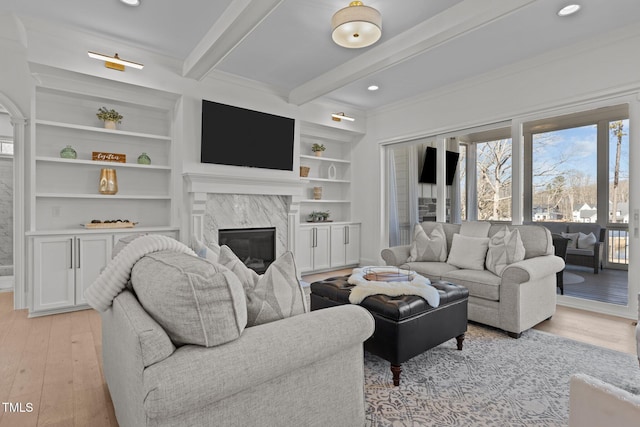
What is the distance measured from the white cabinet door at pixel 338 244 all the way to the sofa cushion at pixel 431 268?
2088mm

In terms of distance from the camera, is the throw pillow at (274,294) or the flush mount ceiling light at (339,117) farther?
the flush mount ceiling light at (339,117)

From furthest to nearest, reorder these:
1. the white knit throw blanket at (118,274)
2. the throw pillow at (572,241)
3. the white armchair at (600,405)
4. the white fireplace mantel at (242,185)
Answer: the white fireplace mantel at (242,185)
the throw pillow at (572,241)
the white knit throw blanket at (118,274)
the white armchair at (600,405)

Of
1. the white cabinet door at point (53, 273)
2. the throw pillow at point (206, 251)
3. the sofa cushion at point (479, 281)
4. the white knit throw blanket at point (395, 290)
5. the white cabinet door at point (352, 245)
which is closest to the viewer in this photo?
the throw pillow at point (206, 251)

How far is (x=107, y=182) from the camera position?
3951 millimetres

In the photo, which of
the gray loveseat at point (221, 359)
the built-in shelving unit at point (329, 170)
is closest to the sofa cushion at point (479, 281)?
the gray loveseat at point (221, 359)

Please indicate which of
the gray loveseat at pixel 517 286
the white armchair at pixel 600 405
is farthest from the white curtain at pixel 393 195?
the white armchair at pixel 600 405

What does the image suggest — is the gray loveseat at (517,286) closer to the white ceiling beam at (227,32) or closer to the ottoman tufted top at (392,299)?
the ottoman tufted top at (392,299)

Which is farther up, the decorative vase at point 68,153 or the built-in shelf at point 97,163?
the decorative vase at point 68,153

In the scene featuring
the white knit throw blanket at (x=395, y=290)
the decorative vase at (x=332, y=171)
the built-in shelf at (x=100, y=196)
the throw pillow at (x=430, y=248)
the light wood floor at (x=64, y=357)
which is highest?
the decorative vase at (x=332, y=171)

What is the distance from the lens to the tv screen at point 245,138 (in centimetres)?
435

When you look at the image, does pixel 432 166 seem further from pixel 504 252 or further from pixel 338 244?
pixel 504 252

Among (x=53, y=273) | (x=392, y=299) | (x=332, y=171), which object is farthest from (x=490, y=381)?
(x=332, y=171)

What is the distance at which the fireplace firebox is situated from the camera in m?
4.72

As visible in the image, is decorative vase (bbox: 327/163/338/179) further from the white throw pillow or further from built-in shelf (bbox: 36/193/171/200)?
the white throw pillow
